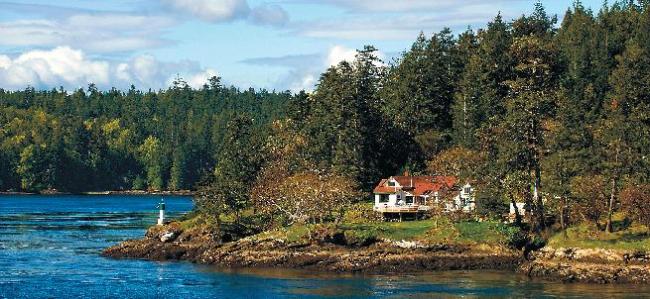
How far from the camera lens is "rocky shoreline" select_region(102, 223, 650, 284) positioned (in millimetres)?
80625

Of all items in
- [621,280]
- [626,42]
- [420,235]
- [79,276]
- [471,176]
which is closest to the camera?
[621,280]

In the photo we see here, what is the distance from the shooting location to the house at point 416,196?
9806cm

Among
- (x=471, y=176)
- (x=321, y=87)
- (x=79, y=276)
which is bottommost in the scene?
(x=79, y=276)

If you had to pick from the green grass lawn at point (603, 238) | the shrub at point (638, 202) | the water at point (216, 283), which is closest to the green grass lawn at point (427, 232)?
the green grass lawn at point (603, 238)

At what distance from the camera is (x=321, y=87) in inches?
5758

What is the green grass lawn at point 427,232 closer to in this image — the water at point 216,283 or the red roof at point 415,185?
the water at point 216,283

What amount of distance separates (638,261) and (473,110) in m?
50.8

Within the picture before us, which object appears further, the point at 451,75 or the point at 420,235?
the point at 451,75

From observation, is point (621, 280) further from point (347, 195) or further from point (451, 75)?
point (451, 75)

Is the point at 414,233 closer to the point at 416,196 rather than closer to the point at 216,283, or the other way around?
the point at 216,283

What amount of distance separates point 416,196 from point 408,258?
77.4ft

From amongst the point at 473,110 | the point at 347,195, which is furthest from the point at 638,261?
the point at 473,110

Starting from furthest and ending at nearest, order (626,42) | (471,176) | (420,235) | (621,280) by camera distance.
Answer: (626,42)
(471,176)
(420,235)
(621,280)

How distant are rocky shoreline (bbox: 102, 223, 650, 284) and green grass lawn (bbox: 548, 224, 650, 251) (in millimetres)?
890
